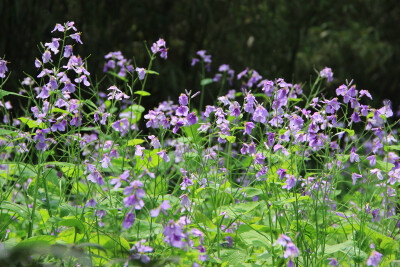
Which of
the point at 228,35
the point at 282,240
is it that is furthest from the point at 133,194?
the point at 228,35

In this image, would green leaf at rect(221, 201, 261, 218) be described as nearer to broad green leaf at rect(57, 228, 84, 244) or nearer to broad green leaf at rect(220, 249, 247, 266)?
broad green leaf at rect(220, 249, 247, 266)

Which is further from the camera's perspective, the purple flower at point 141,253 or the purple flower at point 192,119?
the purple flower at point 192,119

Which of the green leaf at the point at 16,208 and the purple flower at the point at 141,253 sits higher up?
the purple flower at the point at 141,253

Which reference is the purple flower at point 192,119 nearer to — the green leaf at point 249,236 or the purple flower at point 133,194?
the green leaf at point 249,236

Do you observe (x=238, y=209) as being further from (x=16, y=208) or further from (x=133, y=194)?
(x=16, y=208)

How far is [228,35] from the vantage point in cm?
496

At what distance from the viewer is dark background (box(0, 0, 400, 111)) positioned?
13.4ft

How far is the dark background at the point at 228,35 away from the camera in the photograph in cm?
408

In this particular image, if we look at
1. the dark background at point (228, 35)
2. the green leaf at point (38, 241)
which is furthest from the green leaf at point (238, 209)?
the dark background at point (228, 35)

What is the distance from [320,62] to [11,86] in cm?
335

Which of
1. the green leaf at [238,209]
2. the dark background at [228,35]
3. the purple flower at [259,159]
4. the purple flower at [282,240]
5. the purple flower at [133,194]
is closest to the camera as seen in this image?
the purple flower at [133,194]

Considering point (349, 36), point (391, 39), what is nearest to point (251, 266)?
point (349, 36)

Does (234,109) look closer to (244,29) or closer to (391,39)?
(244,29)

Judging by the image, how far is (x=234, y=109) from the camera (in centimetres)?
179
